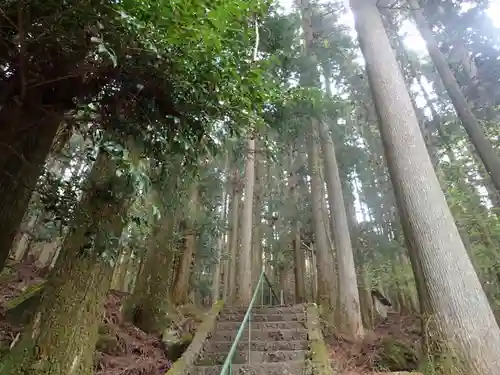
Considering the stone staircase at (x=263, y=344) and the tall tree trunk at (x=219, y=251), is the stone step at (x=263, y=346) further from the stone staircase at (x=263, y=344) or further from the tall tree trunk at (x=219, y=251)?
the tall tree trunk at (x=219, y=251)

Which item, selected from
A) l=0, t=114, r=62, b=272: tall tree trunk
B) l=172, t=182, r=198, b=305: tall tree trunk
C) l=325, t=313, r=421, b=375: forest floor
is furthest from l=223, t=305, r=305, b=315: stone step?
l=0, t=114, r=62, b=272: tall tree trunk

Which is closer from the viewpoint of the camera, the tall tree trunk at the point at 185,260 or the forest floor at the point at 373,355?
the forest floor at the point at 373,355

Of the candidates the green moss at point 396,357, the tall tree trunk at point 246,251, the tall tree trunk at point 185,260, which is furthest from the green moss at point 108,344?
the green moss at point 396,357

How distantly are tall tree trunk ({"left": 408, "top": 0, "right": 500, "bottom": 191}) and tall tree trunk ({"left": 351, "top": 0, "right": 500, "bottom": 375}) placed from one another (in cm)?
168

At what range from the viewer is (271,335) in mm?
5875

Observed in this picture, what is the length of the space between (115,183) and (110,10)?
142 centimetres

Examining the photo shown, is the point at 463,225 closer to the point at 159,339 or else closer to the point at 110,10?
the point at 159,339

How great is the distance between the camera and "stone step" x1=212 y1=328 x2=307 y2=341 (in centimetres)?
577

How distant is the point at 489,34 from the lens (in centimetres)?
916

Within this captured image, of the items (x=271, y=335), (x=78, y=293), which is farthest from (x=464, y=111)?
(x=78, y=293)

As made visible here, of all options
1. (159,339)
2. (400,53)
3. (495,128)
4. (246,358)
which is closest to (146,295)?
(159,339)

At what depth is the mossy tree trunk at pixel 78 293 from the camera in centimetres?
297

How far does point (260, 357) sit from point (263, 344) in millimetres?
372

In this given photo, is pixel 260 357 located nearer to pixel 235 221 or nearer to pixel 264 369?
pixel 264 369
